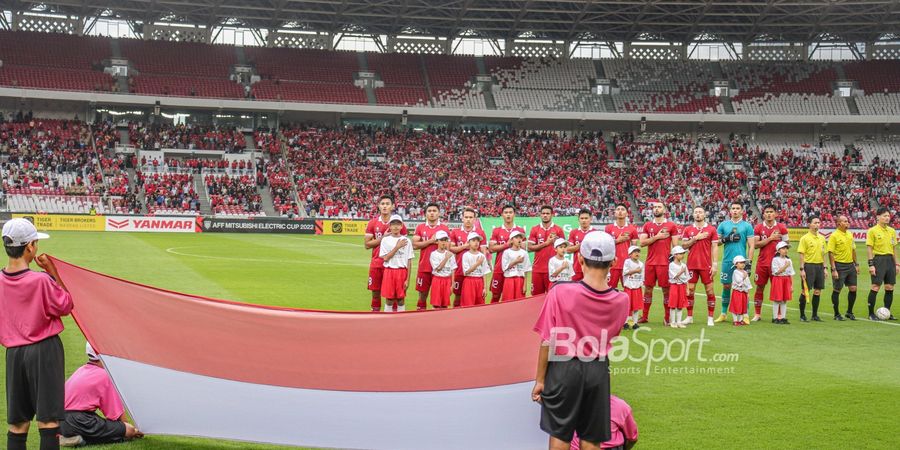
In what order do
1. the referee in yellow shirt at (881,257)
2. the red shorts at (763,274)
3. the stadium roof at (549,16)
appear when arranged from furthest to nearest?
the stadium roof at (549,16) < the referee in yellow shirt at (881,257) < the red shorts at (763,274)

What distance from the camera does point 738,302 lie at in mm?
14172

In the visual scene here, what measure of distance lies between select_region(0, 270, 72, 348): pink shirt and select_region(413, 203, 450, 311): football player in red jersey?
25.3ft

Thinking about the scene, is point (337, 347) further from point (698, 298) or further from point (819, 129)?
point (819, 129)

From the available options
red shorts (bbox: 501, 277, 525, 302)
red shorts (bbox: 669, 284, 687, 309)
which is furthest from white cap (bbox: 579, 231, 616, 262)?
red shorts (bbox: 669, 284, 687, 309)

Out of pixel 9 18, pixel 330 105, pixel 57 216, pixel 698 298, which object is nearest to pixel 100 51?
pixel 9 18

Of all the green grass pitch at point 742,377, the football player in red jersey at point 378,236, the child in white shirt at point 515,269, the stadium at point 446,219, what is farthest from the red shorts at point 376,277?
the green grass pitch at point 742,377

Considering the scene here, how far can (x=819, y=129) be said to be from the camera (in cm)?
6116

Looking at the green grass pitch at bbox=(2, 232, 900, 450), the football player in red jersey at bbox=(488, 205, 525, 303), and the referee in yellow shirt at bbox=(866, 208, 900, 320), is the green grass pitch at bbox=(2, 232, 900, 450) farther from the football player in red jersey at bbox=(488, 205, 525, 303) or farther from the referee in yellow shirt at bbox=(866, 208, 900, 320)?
the football player in red jersey at bbox=(488, 205, 525, 303)

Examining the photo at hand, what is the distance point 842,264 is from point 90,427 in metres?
13.7

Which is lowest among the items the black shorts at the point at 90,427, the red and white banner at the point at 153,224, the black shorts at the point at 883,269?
the red and white banner at the point at 153,224

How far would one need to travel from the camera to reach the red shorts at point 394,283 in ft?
42.4

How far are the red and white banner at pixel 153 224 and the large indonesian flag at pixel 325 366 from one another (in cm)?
3648

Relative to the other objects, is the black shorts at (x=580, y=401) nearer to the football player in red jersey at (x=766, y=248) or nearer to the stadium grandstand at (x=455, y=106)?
the football player in red jersey at (x=766, y=248)

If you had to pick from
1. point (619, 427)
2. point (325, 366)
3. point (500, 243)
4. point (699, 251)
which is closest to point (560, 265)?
point (500, 243)
